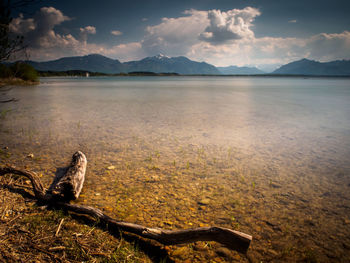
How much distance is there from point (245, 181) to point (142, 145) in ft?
20.4

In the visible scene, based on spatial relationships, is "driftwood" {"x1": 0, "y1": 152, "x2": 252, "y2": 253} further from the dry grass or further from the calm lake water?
the calm lake water

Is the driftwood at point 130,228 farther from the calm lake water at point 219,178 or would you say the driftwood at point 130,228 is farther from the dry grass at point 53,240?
the calm lake water at point 219,178

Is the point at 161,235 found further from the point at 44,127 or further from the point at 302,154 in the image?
the point at 44,127

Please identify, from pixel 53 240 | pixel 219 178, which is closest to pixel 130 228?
pixel 53 240

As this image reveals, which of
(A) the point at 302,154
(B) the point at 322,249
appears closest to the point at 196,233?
(B) the point at 322,249

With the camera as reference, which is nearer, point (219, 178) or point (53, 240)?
point (53, 240)

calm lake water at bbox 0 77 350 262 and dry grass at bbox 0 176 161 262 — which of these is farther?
calm lake water at bbox 0 77 350 262

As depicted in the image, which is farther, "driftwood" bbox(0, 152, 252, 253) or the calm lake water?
the calm lake water

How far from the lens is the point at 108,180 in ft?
24.2

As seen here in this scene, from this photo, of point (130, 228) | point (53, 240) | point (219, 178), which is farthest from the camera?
point (219, 178)

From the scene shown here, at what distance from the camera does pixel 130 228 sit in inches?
170

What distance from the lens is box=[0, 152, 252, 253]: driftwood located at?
358 cm

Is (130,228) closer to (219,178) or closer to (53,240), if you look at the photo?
(53,240)

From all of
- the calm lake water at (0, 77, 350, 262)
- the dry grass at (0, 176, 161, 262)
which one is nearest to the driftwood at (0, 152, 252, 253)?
the dry grass at (0, 176, 161, 262)
